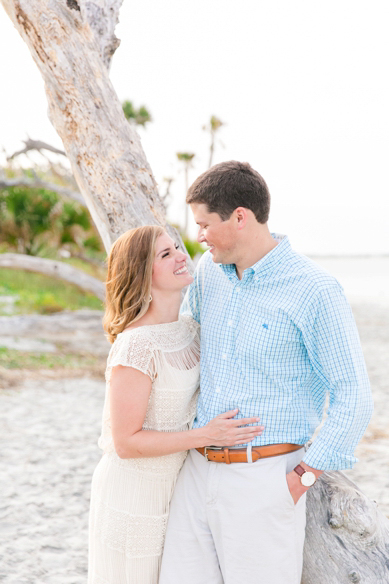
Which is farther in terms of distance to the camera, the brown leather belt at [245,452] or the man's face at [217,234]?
the man's face at [217,234]

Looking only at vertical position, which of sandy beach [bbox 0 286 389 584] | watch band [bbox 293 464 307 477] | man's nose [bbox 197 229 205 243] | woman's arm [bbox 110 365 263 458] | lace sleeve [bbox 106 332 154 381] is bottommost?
sandy beach [bbox 0 286 389 584]

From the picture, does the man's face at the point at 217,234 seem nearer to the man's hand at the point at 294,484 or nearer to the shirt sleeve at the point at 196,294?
the shirt sleeve at the point at 196,294

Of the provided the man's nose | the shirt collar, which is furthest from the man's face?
the shirt collar

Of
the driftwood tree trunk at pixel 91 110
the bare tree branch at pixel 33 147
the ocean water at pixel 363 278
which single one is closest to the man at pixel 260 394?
the driftwood tree trunk at pixel 91 110

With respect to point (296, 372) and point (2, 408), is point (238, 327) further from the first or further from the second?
point (2, 408)

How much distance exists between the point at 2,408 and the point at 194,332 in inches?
217

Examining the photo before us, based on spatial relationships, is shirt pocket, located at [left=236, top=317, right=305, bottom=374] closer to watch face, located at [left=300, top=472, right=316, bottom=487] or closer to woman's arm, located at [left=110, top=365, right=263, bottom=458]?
woman's arm, located at [left=110, top=365, right=263, bottom=458]

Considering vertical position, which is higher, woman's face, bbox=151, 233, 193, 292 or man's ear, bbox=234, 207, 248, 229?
man's ear, bbox=234, 207, 248, 229

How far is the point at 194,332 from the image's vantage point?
250 cm

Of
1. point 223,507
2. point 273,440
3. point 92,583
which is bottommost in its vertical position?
point 92,583

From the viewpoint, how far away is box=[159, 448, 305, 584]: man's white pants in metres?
2.06

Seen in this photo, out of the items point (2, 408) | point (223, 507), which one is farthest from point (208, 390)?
point (2, 408)

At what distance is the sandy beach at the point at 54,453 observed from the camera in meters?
4.04

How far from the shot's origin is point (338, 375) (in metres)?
2.03
